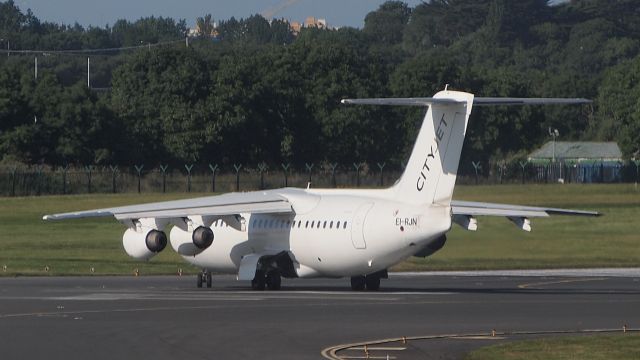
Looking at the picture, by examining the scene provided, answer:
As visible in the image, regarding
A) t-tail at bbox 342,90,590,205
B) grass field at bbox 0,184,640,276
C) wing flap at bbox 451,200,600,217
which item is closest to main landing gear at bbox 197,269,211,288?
wing flap at bbox 451,200,600,217

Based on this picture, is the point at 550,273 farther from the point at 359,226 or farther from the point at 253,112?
the point at 253,112

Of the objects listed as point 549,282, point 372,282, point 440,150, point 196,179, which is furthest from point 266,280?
point 196,179

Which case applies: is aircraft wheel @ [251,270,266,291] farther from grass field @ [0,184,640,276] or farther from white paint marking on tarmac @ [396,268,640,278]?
grass field @ [0,184,640,276]

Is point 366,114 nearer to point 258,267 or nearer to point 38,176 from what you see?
point 38,176

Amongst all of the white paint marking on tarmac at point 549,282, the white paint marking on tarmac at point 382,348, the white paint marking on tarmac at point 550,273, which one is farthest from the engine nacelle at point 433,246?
the white paint marking on tarmac at point 550,273

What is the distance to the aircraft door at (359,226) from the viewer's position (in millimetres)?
42969

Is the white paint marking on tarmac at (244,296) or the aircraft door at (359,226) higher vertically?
the aircraft door at (359,226)

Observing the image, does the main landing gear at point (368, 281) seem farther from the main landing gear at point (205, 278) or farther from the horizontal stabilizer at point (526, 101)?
the horizontal stabilizer at point (526, 101)

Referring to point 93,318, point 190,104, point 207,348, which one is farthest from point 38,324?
point 190,104

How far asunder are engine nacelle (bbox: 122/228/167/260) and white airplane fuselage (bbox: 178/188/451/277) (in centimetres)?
205

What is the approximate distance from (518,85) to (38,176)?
4713cm

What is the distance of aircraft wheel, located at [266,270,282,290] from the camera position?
46.6m

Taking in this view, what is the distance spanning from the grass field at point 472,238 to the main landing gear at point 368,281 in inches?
405

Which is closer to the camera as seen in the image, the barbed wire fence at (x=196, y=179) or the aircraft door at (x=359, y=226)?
the aircraft door at (x=359, y=226)
